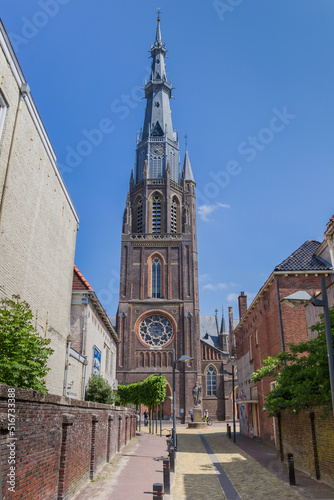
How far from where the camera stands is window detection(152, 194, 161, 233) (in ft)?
194

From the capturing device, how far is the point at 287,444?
1581 centimetres

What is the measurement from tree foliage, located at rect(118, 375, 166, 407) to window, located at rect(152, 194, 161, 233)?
25.7 metres

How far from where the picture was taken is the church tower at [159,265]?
5069 cm

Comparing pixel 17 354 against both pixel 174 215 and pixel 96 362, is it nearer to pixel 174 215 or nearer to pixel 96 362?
pixel 96 362

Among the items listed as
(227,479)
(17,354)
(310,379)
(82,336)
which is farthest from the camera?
(82,336)

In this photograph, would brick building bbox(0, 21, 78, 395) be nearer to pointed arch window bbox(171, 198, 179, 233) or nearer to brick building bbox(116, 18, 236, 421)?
brick building bbox(116, 18, 236, 421)

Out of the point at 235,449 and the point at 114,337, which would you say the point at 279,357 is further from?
the point at 114,337

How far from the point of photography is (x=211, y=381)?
56.6m

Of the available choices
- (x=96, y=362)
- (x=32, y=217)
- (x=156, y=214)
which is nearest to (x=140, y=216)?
(x=156, y=214)

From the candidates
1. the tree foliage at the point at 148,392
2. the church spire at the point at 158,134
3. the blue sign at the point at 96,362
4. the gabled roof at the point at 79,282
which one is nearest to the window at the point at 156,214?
the church spire at the point at 158,134

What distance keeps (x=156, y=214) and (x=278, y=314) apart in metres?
40.3

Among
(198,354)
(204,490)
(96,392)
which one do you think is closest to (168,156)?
(198,354)

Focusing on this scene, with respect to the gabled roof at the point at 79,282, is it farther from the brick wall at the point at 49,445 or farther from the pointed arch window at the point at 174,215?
the pointed arch window at the point at 174,215

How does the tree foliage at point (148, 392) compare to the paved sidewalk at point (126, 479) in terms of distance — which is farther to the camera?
the tree foliage at point (148, 392)
